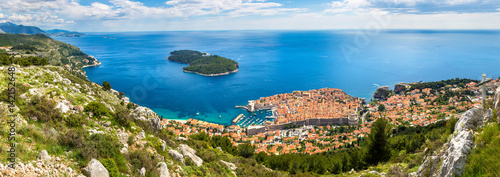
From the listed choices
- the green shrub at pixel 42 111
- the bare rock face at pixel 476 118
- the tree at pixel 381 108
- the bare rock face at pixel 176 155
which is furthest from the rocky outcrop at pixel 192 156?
the tree at pixel 381 108

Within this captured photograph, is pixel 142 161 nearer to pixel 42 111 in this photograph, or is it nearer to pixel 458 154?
pixel 42 111

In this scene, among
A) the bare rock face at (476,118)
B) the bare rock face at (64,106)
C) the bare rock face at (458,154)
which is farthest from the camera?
the bare rock face at (64,106)

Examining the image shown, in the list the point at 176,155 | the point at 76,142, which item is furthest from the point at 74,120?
the point at 176,155

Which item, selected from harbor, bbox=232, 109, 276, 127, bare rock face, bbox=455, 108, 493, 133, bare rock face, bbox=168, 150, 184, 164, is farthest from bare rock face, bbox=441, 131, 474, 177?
harbor, bbox=232, 109, 276, 127

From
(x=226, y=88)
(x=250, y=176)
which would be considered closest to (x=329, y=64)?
(x=226, y=88)

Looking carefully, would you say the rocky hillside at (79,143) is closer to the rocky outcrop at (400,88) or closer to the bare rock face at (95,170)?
the bare rock face at (95,170)

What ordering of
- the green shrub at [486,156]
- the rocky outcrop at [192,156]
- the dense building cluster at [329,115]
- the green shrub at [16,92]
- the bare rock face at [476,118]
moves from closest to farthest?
1. the green shrub at [486,156]
2. the bare rock face at [476,118]
3. the green shrub at [16,92]
4. the rocky outcrop at [192,156]
5. the dense building cluster at [329,115]
